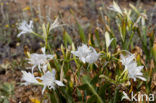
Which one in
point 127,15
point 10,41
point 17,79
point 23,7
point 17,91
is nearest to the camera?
point 127,15

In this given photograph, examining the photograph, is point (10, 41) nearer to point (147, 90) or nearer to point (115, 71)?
point (115, 71)

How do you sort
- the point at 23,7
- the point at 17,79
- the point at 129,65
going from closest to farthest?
the point at 129,65
the point at 17,79
the point at 23,7

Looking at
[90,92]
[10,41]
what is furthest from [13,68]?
[90,92]

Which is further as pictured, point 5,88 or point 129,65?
point 5,88

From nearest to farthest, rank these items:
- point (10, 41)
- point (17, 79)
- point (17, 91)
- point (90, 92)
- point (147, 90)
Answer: point (90, 92)
point (147, 90)
point (17, 91)
point (17, 79)
point (10, 41)

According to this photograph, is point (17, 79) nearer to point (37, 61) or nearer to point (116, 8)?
point (37, 61)

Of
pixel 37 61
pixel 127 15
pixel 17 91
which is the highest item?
pixel 127 15

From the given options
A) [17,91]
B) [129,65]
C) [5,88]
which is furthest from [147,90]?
[5,88]

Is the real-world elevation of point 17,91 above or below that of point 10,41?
below

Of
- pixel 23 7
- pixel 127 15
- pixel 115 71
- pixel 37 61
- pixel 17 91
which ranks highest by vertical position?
pixel 23 7
